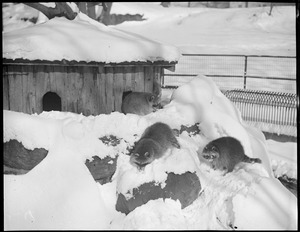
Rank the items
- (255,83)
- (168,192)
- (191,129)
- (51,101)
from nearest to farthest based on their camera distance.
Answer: (168,192), (191,129), (51,101), (255,83)

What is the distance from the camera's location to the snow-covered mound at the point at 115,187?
12.6 ft

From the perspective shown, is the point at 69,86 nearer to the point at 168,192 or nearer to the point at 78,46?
the point at 78,46

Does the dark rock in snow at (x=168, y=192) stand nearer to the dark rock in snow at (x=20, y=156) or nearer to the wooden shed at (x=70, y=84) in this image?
the dark rock in snow at (x=20, y=156)

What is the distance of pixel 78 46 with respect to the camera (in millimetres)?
5375

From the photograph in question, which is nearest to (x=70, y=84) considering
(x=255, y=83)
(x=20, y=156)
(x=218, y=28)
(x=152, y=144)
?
(x=20, y=156)

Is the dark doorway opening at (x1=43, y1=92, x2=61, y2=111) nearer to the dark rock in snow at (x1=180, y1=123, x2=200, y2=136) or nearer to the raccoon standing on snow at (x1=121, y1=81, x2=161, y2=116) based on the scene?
the raccoon standing on snow at (x1=121, y1=81, x2=161, y2=116)

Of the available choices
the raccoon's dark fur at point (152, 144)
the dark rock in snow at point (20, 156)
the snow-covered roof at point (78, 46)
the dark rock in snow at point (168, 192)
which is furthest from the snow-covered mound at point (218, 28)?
the dark rock in snow at point (20, 156)

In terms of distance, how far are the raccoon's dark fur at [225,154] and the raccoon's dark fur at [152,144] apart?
43 cm

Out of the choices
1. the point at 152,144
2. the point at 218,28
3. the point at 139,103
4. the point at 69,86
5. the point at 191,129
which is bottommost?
the point at 218,28

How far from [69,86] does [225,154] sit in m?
2.46

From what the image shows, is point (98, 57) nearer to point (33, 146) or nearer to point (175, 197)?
point (33, 146)

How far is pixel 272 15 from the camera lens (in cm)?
2670

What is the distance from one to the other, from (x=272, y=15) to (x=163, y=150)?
81.0 ft

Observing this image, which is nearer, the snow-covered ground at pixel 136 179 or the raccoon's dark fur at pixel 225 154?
the snow-covered ground at pixel 136 179
